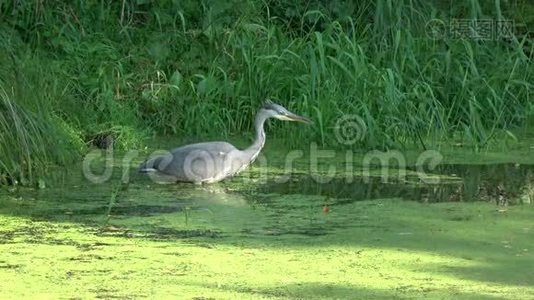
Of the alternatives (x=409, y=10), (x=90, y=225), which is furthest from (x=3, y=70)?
(x=409, y=10)

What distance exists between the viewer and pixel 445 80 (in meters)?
8.49

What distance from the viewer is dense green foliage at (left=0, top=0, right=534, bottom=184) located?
7863 millimetres

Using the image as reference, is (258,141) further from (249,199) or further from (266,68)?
(266,68)

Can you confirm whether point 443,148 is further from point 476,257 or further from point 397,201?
point 476,257

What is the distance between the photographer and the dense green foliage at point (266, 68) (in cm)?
786

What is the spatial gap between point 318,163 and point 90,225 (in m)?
2.02
